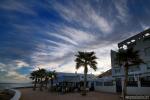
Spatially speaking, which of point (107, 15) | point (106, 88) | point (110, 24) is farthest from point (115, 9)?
point (106, 88)

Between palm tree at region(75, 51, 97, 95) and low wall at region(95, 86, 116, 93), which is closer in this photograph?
palm tree at region(75, 51, 97, 95)

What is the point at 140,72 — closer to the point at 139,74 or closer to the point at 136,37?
the point at 139,74

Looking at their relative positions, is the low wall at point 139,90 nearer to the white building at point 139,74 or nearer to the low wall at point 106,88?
the white building at point 139,74

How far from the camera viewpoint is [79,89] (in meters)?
40.9

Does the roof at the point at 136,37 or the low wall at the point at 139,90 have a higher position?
the roof at the point at 136,37

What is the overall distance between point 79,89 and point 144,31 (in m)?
21.5

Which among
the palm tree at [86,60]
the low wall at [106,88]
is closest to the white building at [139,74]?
the low wall at [106,88]

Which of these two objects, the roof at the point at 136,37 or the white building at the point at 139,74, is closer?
the white building at the point at 139,74

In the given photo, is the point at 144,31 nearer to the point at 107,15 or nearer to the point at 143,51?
the point at 143,51

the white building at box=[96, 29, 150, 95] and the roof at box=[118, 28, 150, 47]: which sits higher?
the roof at box=[118, 28, 150, 47]

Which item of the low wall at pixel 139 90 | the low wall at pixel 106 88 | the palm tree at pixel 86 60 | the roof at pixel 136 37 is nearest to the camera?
the low wall at pixel 139 90

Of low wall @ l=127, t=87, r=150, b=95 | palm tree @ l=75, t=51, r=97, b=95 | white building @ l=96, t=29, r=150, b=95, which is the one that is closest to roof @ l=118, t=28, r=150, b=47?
white building @ l=96, t=29, r=150, b=95

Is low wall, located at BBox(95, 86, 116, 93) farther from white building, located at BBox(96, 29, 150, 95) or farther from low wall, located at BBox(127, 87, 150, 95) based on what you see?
low wall, located at BBox(127, 87, 150, 95)

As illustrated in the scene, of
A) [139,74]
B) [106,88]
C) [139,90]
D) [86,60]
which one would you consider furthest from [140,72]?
[86,60]
